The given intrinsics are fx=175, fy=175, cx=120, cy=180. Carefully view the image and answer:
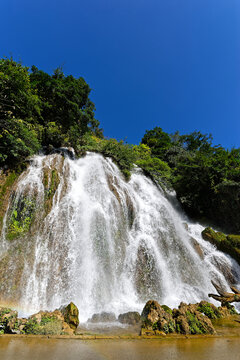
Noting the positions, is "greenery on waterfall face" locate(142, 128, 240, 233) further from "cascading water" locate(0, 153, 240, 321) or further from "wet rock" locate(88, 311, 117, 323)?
"wet rock" locate(88, 311, 117, 323)

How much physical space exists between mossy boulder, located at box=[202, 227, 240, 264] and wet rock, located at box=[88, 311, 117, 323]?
26.8ft

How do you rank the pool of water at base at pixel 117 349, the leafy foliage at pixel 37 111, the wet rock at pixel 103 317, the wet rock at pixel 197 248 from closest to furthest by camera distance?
1. the pool of water at base at pixel 117 349
2. the wet rock at pixel 103 317
3. the wet rock at pixel 197 248
4. the leafy foliage at pixel 37 111

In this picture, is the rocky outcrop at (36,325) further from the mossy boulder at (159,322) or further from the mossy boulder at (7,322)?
the mossy boulder at (159,322)

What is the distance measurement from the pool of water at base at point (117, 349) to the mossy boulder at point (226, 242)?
794 cm

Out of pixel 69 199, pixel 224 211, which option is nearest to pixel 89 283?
pixel 69 199

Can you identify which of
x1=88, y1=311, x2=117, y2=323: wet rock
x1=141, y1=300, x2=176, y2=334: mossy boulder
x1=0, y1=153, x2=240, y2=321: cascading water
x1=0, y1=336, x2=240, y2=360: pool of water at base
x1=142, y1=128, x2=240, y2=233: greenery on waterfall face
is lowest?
x1=0, y1=336, x2=240, y2=360: pool of water at base

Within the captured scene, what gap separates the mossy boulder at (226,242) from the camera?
10.3m

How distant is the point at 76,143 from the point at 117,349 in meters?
15.8

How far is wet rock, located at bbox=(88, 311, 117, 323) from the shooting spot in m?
5.64

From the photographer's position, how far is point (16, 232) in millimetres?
8164

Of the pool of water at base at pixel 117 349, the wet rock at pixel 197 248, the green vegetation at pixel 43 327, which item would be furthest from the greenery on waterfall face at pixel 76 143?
the pool of water at base at pixel 117 349

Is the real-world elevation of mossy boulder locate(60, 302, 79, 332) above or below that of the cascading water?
below

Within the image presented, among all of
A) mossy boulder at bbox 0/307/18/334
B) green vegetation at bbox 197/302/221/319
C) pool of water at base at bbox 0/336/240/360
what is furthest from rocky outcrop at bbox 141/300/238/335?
mossy boulder at bbox 0/307/18/334

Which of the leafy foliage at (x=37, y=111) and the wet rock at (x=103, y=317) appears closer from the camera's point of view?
the wet rock at (x=103, y=317)
